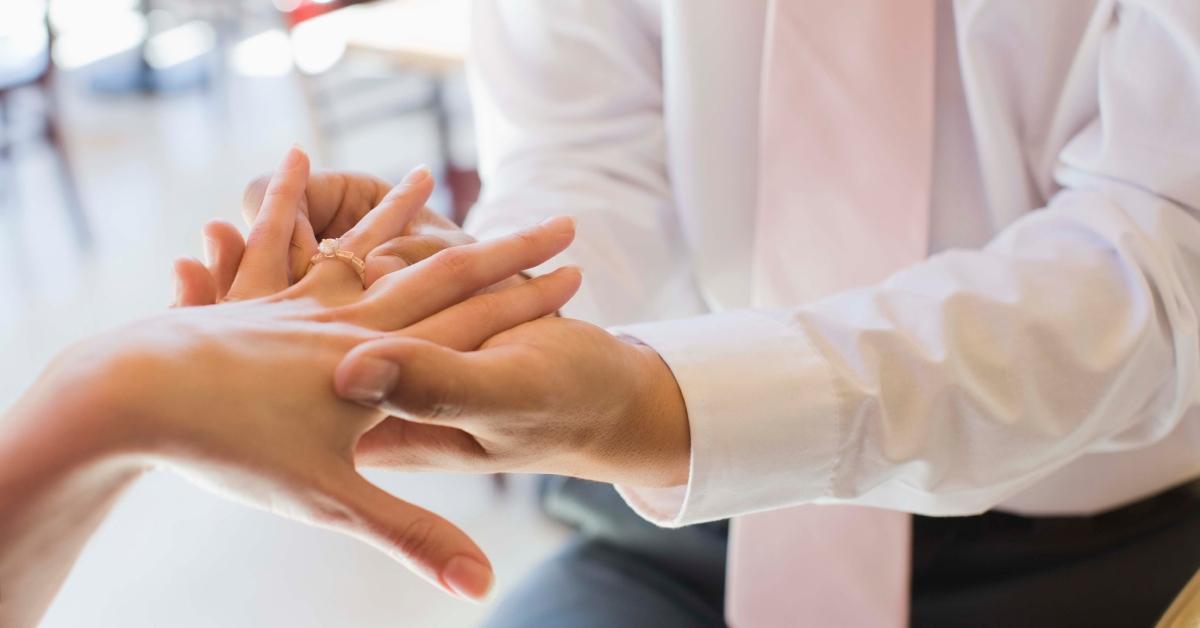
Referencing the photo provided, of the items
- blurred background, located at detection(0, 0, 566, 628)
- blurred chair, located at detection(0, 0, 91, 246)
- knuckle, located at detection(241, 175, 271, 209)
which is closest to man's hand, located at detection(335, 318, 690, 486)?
knuckle, located at detection(241, 175, 271, 209)

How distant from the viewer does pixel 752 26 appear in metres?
0.97

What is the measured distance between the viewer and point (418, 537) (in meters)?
0.54

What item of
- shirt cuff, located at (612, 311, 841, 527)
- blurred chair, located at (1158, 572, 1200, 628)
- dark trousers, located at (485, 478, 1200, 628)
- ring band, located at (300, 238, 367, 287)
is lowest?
dark trousers, located at (485, 478, 1200, 628)

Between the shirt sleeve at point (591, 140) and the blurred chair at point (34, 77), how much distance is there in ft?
9.39

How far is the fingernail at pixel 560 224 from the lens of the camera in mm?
738

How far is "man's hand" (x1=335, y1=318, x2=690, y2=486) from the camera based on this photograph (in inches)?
21.0

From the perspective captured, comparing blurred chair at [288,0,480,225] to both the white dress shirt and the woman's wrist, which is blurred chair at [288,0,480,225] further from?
the woman's wrist

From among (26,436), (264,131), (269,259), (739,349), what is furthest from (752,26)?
(264,131)

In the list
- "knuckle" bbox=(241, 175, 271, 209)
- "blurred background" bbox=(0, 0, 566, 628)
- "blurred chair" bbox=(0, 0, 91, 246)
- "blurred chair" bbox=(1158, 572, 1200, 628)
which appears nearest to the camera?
"blurred chair" bbox=(1158, 572, 1200, 628)

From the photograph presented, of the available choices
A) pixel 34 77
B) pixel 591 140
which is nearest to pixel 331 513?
pixel 591 140

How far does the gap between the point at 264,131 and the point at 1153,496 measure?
4.06 m

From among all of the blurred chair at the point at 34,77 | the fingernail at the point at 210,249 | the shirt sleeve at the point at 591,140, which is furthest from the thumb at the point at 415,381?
the blurred chair at the point at 34,77

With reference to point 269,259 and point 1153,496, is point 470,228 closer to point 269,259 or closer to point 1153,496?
point 269,259

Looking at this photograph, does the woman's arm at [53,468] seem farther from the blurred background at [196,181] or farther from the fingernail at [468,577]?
the blurred background at [196,181]
